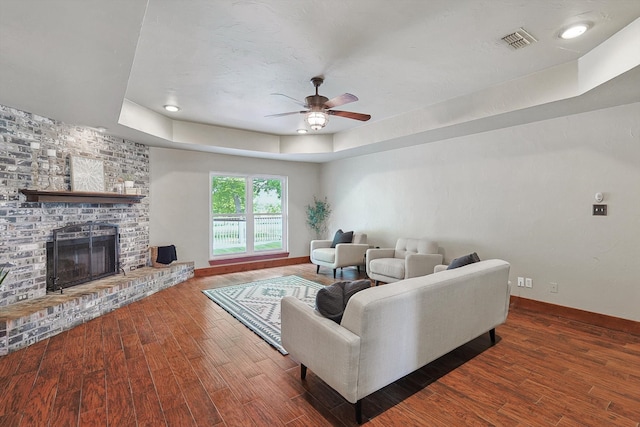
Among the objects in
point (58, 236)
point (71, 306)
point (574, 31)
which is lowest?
point (71, 306)

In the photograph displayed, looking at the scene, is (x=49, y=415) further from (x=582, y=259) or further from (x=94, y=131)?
(x=582, y=259)

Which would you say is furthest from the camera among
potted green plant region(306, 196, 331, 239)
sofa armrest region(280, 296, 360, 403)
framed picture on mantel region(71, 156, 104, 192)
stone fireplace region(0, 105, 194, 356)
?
potted green plant region(306, 196, 331, 239)

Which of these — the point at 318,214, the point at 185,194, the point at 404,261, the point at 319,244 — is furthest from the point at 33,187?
the point at 318,214

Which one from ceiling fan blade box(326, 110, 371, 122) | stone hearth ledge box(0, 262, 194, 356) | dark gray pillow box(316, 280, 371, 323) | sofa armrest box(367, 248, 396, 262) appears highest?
ceiling fan blade box(326, 110, 371, 122)

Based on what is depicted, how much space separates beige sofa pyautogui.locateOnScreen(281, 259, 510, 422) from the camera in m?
Answer: 1.77

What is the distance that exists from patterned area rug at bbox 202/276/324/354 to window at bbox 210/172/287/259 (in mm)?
1512

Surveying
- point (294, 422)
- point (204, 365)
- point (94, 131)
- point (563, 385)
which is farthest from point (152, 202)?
point (563, 385)

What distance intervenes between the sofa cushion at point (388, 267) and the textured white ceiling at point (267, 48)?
231 cm

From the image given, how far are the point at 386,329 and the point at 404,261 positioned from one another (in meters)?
2.95

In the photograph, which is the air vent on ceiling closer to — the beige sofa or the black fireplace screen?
the beige sofa

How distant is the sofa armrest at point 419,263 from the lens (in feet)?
14.1

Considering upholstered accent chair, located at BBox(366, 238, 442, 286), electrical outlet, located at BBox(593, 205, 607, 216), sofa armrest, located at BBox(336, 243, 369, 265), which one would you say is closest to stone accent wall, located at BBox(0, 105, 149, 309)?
sofa armrest, located at BBox(336, 243, 369, 265)

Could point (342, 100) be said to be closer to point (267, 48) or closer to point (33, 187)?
point (267, 48)

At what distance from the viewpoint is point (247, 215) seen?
22.0 ft
